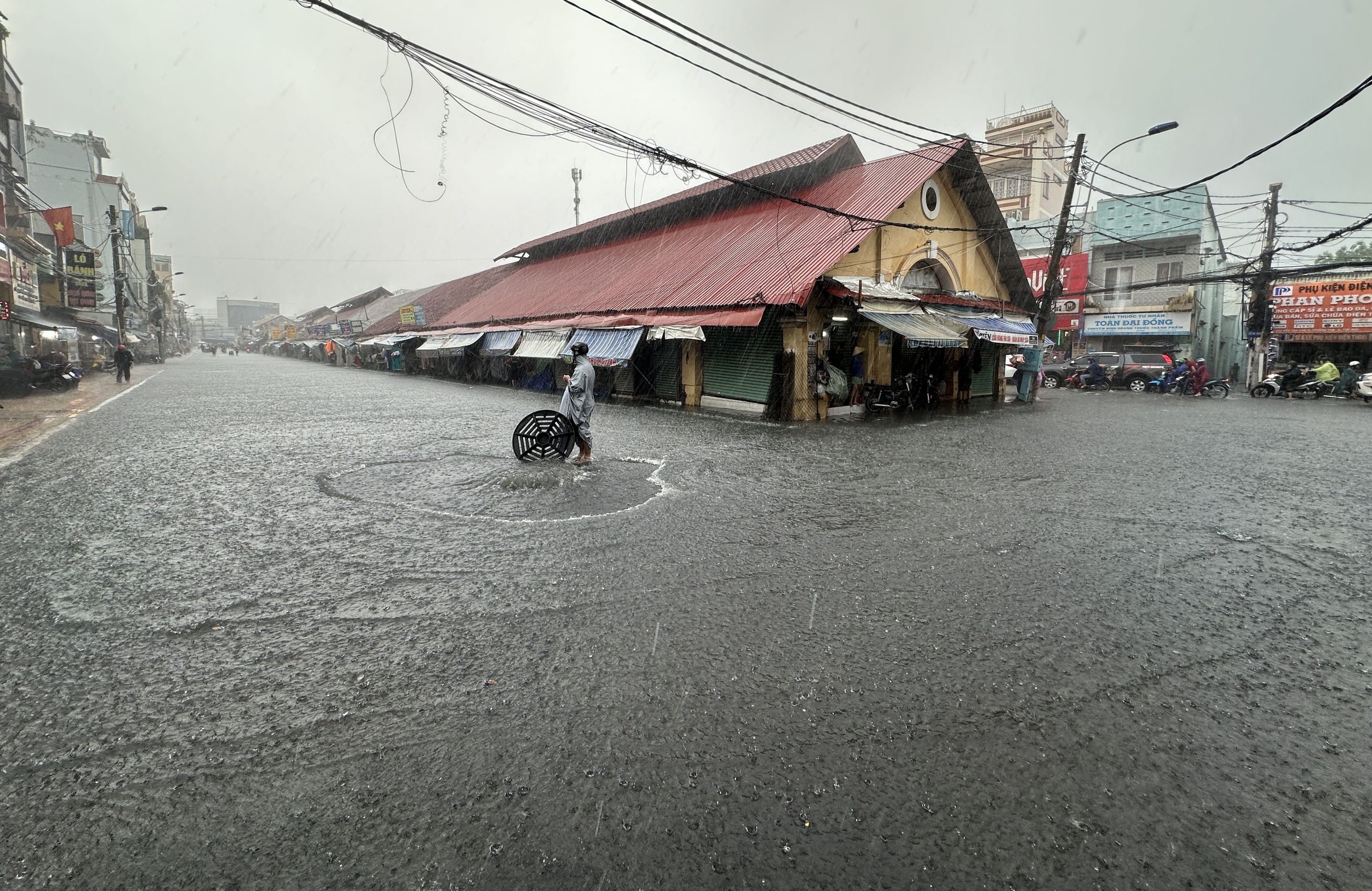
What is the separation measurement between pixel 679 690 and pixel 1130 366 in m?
30.8

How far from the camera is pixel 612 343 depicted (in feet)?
60.9

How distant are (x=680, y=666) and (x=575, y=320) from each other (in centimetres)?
1937

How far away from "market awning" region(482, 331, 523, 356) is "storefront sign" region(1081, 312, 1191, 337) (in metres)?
28.3

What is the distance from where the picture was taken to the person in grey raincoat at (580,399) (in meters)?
8.63

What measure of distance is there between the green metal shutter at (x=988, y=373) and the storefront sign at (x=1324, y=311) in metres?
14.1

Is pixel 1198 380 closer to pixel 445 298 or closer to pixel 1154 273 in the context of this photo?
pixel 1154 273

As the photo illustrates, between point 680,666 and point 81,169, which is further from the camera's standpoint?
point 81,169

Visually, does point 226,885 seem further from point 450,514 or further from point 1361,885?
point 450,514

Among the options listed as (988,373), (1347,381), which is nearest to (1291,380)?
(1347,381)

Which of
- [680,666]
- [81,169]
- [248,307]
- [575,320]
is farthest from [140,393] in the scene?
[248,307]

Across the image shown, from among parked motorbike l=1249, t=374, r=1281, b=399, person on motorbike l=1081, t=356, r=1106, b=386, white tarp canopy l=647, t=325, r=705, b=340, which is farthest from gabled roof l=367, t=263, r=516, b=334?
parked motorbike l=1249, t=374, r=1281, b=399

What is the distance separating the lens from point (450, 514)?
6.18m

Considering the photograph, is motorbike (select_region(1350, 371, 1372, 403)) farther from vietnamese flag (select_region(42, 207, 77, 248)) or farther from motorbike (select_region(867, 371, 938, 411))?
vietnamese flag (select_region(42, 207, 77, 248))

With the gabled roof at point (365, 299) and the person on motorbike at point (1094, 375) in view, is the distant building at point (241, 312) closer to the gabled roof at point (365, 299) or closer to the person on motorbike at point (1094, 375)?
the gabled roof at point (365, 299)
